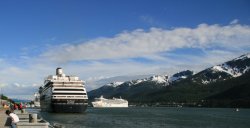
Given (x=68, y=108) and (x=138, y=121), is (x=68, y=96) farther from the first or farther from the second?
(x=138, y=121)

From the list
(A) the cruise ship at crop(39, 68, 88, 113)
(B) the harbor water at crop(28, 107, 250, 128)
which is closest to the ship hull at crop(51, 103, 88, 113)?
(A) the cruise ship at crop(39, 68, 88, 113)

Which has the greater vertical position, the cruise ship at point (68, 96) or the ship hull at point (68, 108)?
the cruise ship at point (68, 96)

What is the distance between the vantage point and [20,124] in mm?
27797

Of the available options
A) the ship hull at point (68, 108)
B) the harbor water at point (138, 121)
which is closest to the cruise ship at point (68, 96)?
the ship hull at point (68, 108)

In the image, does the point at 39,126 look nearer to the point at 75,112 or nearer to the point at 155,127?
the point at 155,127

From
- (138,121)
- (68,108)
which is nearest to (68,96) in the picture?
(68,108)

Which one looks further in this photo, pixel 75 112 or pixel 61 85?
pixel 61 85

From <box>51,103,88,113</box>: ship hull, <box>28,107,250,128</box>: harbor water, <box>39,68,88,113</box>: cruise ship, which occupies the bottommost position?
<box>28,107,250,128</box>: harbor water

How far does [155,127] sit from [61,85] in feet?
187

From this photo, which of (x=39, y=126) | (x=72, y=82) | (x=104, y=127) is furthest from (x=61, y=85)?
(x=39, y=126)

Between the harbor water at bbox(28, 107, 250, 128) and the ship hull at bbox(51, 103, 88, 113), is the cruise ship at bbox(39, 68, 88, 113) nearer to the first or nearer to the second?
the ship hull at bbox(51, 103, 88, 113)

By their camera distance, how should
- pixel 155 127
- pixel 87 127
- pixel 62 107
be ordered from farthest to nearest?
pixel 62 107
pixel 155 127
pixel 87 127

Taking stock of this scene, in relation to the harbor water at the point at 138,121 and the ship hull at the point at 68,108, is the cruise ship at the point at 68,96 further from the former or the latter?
the harbor water at the point at 138,121

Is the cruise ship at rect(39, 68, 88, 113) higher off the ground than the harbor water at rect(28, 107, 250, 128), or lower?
higher
